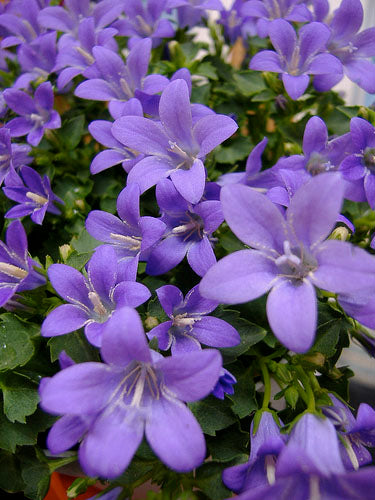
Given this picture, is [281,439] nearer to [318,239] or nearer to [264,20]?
[318,239]

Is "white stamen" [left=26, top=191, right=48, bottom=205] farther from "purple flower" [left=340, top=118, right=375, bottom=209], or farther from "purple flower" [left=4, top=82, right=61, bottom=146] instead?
"purple flower" [left=340, top=118, right=375, bottom=209]

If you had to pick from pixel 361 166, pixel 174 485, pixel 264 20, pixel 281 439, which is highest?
pixel 264 20

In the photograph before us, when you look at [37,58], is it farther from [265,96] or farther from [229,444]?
[229,444]

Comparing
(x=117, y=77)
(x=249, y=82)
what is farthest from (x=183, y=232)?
(x=249, y=82)

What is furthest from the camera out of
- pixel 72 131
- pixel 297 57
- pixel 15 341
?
pixel 72 131

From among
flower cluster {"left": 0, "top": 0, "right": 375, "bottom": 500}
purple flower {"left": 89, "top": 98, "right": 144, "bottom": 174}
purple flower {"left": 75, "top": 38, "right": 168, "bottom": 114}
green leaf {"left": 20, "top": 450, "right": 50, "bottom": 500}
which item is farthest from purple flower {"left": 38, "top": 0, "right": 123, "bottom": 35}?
green leaf {"left": 20, "top": 450, "right": 50, "bottom": 500}

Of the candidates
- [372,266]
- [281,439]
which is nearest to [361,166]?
[372,266]
